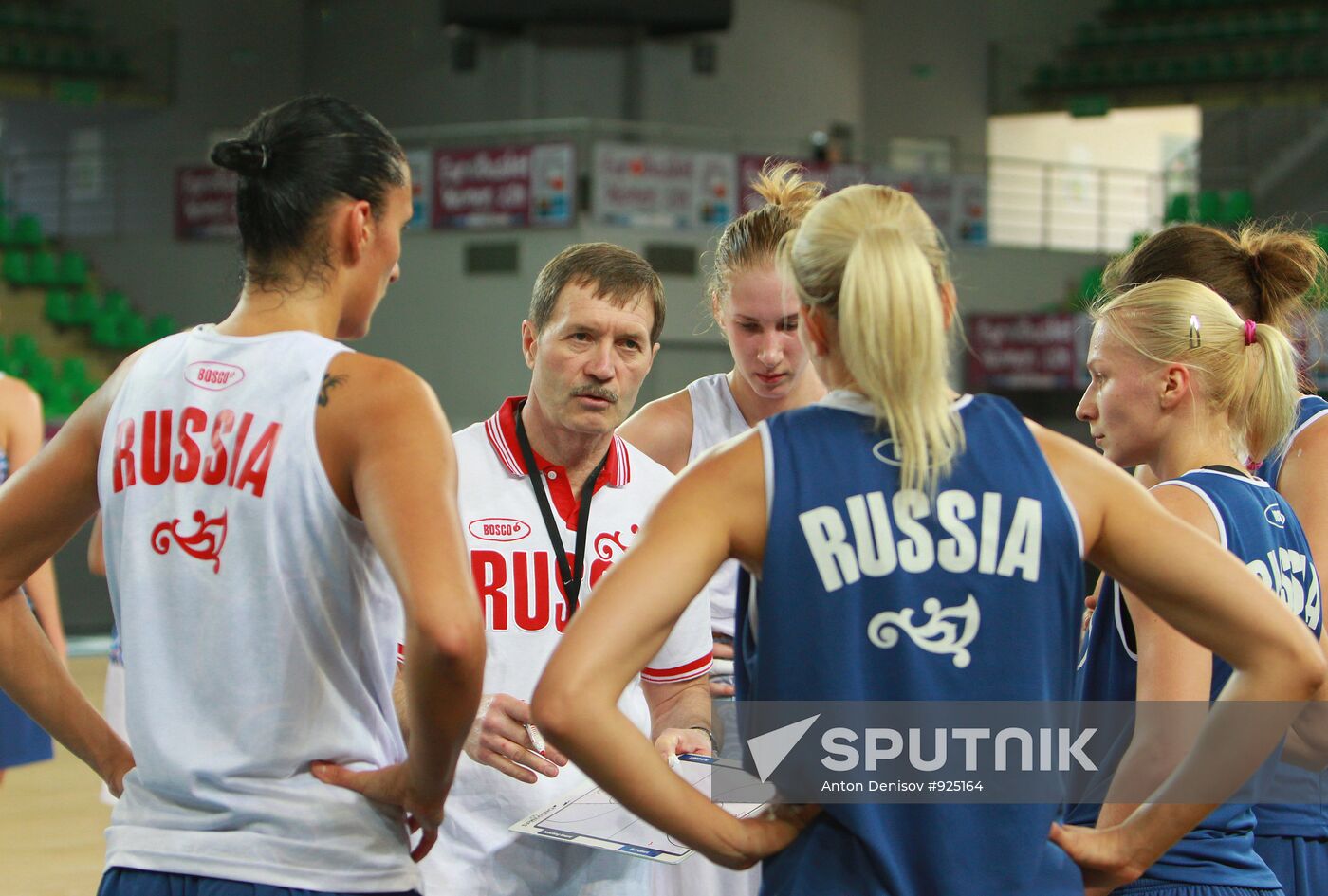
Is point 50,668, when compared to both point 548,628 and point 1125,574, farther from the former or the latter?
point 1125,574

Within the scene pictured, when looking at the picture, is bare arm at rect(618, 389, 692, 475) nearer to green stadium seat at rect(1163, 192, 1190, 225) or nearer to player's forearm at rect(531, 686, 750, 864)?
player's forearm at rect(531, 686, 750, 864)

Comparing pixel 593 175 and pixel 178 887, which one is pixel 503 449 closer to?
pixel 178 887

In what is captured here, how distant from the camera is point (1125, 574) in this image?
1.47m

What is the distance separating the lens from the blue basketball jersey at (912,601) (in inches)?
55.3

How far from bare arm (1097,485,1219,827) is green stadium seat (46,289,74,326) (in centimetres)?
1415

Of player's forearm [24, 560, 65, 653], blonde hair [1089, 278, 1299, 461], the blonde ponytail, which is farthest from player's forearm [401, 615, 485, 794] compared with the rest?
player's forearm [24, 560, 65, 653]

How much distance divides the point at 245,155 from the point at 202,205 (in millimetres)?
13614

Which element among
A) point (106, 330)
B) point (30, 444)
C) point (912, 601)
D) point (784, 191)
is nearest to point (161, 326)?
point (106, 330)

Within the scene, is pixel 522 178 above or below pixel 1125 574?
above

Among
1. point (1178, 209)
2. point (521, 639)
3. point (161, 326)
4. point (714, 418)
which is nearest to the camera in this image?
point (521, 639)

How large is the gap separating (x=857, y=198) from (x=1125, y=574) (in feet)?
1.64

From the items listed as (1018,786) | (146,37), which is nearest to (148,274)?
(146,37)

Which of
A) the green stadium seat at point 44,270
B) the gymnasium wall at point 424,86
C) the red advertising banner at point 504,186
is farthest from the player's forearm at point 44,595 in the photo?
the green stadium seat at point 44,270

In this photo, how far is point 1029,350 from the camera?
13586 mm
